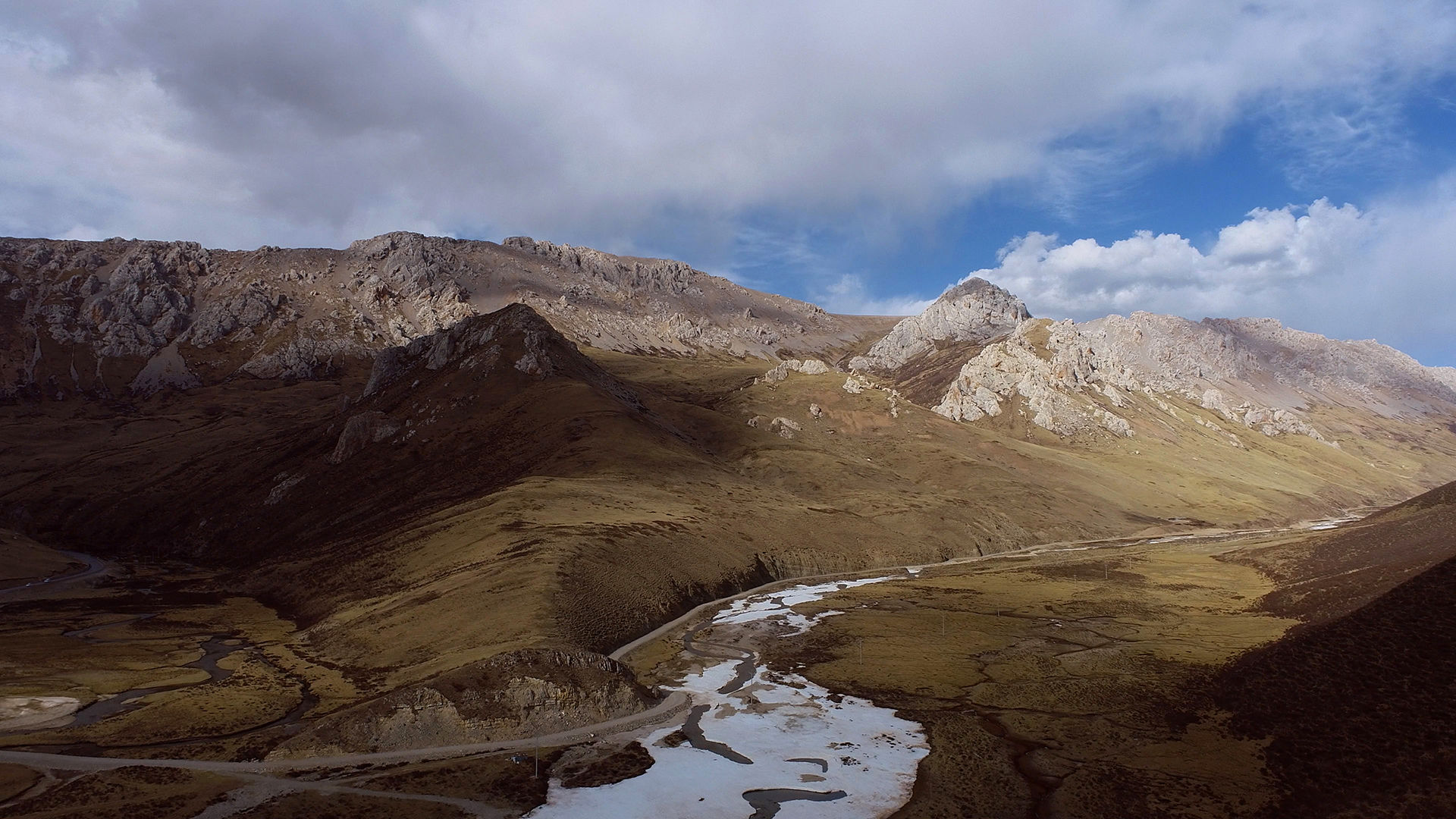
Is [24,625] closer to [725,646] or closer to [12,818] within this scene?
[12,818]

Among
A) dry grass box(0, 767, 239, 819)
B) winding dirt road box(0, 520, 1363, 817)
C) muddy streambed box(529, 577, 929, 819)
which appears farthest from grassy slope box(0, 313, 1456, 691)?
dry grass box(0, 767, 239, 819)

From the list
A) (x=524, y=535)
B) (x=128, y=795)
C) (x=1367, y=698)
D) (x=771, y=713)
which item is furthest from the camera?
(x=524, y=535)

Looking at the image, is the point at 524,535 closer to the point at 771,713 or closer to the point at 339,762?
the point at 771,713

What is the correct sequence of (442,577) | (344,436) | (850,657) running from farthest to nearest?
(344,436)
(442,577)
(850,657)

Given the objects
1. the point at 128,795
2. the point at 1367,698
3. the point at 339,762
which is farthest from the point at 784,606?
the point at 128,795

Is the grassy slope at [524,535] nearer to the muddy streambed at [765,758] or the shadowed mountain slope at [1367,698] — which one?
the muddy streambed at [765,758]

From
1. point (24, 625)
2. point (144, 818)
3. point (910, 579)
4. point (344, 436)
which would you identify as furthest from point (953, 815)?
point (344, 436)

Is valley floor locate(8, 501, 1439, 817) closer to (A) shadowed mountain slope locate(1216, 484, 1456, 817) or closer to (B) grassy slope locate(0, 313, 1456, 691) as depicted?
(A) shadowed mountain slope locate(1216, 484, 1456, 817)
